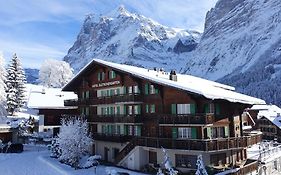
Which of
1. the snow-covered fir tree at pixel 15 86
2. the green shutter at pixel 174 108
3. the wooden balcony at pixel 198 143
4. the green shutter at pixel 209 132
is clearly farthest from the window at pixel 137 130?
the snow-covered fir tree at pixel 15 86

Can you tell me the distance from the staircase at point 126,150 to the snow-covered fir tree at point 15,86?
131 ft

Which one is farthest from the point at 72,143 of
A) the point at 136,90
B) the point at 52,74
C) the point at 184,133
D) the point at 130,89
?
the point at 52,74

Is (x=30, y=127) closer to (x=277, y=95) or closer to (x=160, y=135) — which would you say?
(x=160, y=135)

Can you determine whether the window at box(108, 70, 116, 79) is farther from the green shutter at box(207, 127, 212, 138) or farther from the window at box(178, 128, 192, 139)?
the green shutter at box(207, 127, 212, 138)

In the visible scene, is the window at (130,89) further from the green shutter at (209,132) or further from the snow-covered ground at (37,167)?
the green shutter at (209,132)

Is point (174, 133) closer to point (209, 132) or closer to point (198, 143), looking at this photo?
point (209, 132)

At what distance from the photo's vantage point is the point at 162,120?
3969 centimetres

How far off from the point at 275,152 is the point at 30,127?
151ft

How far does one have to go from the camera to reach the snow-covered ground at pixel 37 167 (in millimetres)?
39406

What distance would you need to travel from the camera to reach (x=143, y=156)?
138 ft

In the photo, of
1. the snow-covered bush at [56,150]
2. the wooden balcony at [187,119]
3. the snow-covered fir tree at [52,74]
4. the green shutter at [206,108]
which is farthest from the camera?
the snow-covered fir tree at [52,74]

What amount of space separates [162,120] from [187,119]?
343cm

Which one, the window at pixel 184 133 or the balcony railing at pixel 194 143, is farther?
the window at pixel 184 133

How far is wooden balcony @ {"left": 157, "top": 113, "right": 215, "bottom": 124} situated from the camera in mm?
36250
